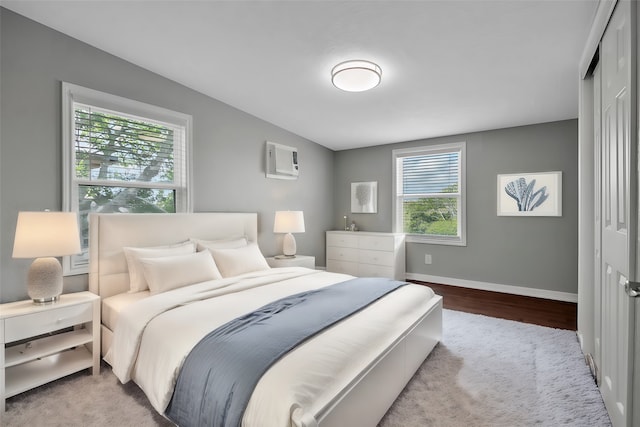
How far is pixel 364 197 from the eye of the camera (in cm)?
554

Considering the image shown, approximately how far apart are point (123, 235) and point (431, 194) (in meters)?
4.21

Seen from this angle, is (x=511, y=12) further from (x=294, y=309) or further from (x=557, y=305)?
(x=557, y=305)

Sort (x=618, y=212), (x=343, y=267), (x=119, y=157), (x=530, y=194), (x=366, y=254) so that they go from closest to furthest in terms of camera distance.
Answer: (x=618, y=212)
(x=119, y=157)
(x=530, y=194)
(x=366, y=254)
(x=343, y=267)

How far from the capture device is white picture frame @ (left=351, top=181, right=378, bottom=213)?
18.0ft

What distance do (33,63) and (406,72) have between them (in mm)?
3000

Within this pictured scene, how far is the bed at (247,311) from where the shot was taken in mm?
1289

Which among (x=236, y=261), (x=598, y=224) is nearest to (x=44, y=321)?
(x=236, y=261)

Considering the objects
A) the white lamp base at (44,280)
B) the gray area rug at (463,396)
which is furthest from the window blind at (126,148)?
the gray area rug at (463,396)

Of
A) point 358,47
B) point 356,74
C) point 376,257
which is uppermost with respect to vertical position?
point 358,47

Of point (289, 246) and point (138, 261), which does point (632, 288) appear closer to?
point (138, 261)

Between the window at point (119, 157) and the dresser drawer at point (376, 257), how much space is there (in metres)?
2.82

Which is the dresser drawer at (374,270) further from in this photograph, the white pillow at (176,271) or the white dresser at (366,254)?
the white pillow at (176,271)

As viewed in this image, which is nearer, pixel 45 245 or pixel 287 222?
pixel 45 245

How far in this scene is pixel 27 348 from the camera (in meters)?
2.09
